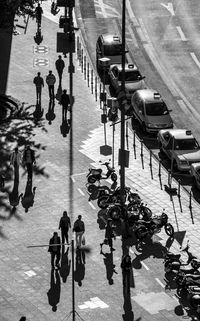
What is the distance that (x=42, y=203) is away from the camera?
62188 millimetres

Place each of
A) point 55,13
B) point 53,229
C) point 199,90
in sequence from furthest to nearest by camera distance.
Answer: point 55,13
point 199,90
point 53,229

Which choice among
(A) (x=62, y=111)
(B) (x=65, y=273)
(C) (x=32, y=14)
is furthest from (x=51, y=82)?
(B) (x=65, y=273)

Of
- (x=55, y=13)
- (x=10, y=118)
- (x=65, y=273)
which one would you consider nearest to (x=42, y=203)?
(x=65, y=273)

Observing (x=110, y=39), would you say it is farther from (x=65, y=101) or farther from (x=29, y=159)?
(x=29, y=159)

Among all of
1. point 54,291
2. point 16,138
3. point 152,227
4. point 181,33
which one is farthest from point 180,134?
point 181,33

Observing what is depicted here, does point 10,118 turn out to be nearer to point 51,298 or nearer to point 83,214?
point 83,214

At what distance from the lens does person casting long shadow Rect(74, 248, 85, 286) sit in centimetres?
5478

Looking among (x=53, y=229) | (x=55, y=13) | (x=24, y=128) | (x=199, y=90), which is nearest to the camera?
(x=53, y=229)

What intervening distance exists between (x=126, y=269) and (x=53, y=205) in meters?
9.68

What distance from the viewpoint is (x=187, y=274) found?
53.7 metres

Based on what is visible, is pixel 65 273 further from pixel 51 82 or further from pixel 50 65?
pixel 50 65

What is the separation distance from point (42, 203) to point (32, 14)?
23137 millimetres

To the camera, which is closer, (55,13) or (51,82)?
(51,82)

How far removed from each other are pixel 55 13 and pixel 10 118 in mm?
20095
